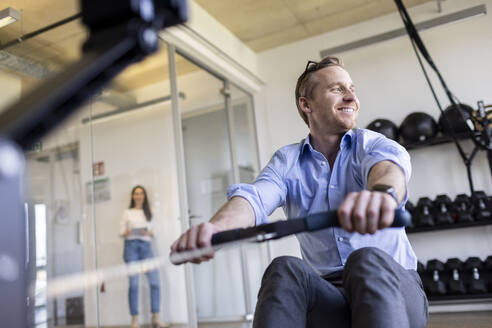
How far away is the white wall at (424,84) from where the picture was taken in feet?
13.9

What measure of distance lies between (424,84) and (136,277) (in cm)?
338

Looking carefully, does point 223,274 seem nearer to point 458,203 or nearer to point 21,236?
point 458,203

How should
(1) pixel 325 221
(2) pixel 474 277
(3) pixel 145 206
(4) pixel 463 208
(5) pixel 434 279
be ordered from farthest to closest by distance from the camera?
(3) pixel 145 206, (4) pixel 463 208, (5) pixel 434 279, (2) pixel 474 277, (1) pixel 325 221

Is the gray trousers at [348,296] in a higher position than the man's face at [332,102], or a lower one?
lower

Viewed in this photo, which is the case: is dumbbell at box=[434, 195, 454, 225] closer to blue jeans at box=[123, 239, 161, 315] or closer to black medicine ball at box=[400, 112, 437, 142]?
black medicine ball at box=[400, 112, 437, 142]

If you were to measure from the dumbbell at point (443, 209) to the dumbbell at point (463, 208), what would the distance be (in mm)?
53

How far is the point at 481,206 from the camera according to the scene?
12.6 ft

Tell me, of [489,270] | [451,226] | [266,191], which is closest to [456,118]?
[451,226]

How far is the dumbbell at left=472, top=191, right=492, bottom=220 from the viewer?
3.81 meters

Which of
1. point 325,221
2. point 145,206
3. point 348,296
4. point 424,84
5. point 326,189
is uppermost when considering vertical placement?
point 424,84

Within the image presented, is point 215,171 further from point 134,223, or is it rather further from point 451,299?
point 451,299

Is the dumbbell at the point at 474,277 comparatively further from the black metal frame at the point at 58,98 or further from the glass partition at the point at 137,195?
the black metal frame at the point at 58,98

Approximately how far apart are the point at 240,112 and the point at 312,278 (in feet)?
13.3

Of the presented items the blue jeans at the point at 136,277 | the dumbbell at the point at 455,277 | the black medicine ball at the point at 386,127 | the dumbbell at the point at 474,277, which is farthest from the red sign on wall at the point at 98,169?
the dumbbell at the point at 474,277
